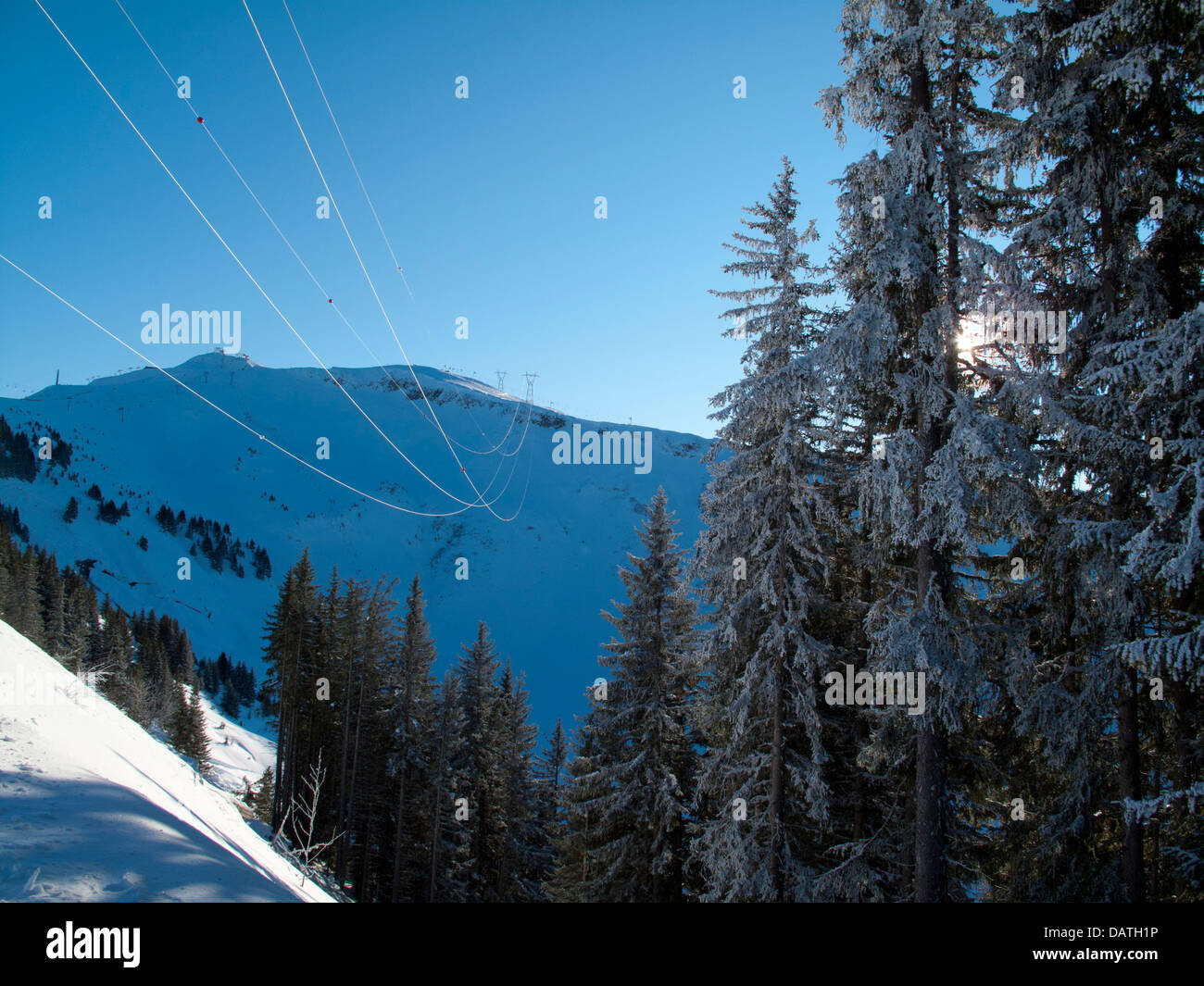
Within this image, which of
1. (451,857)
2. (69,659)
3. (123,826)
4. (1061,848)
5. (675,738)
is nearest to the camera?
(123,826)

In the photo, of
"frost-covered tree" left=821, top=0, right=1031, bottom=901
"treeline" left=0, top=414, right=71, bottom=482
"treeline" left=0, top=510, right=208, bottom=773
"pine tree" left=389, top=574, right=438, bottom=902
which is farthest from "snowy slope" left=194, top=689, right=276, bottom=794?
"treeline" left=0, top=414, right=71, bottom=482

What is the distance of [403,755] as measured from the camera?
2866 centimetres

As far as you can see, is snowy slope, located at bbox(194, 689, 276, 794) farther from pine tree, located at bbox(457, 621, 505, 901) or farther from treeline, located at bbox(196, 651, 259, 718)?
pine tree, located at bbox(457, 621, 505, 901)

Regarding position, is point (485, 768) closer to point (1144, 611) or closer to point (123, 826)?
point (123, 826)

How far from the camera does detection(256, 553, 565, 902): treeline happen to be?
91.7 ft

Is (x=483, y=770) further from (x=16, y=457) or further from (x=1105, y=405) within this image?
(x=16, y=457)

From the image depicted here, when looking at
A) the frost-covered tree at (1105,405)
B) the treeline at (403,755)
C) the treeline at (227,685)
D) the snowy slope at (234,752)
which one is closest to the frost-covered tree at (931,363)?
the frost-covered tree at (1105,405)

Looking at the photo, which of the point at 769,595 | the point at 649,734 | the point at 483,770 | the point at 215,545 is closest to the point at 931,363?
the point at 769,595

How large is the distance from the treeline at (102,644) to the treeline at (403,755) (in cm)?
1259

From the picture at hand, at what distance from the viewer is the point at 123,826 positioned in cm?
688

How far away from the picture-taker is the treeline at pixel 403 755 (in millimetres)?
27953

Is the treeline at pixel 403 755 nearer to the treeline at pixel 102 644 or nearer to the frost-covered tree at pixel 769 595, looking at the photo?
the treeline at pixel 102 644
